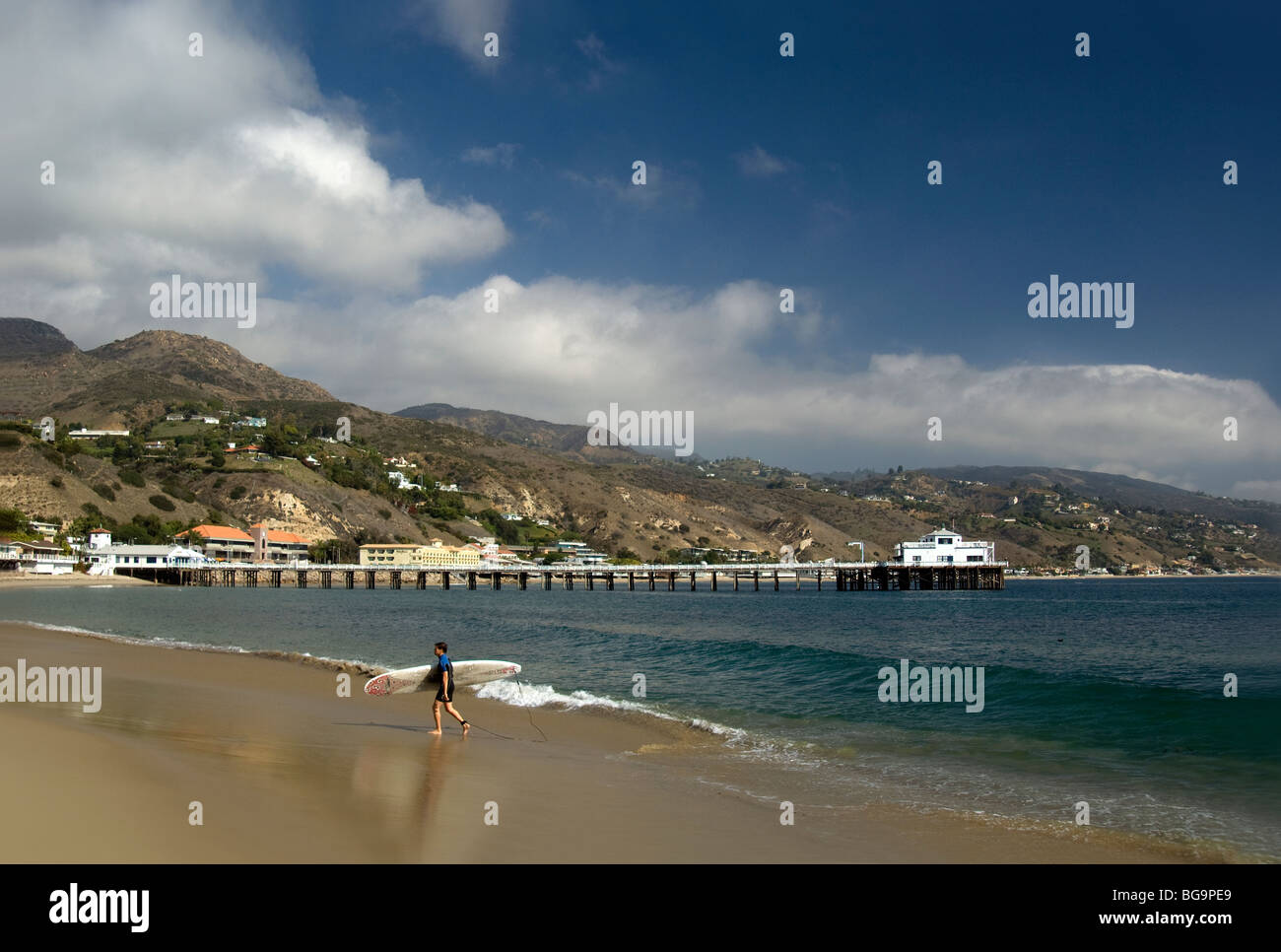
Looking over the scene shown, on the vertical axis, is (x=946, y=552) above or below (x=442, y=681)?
below

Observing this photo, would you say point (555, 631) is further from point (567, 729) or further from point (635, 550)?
point (635, 550)

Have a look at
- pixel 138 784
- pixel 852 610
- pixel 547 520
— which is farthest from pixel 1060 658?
pixel 547 520

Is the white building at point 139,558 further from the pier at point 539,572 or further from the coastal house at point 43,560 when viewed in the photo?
the coastal house at point 43,560

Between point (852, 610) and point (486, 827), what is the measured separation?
5604cm

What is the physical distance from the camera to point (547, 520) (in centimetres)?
19550

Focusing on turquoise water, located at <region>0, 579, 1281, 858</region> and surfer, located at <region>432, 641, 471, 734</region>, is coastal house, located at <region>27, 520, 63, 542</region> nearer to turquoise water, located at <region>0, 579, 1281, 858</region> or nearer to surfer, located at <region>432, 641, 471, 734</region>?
turquoise water, located at <region>0, 579, 1281, 858</region>

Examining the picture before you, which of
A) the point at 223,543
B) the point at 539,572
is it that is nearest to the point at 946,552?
the point at 539,572

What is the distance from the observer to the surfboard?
14979 mm

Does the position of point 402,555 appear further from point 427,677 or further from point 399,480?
point 427,677

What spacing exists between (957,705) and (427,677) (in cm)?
1027

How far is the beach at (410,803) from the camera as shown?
6667mm

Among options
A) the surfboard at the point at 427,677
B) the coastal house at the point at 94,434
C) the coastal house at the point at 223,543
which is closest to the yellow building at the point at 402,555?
the coastal house at the point at 223,543

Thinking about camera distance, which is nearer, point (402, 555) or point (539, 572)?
point (539, 572)

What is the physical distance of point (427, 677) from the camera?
1448cm
